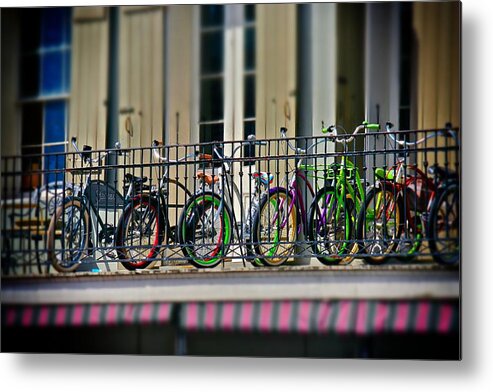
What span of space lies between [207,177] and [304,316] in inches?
30.7

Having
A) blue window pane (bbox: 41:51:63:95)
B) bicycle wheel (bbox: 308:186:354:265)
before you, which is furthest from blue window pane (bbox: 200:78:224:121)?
blue window pane (bbox: 41:51:63:95)

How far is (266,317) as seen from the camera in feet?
15.2

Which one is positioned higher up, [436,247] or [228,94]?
[228,94]

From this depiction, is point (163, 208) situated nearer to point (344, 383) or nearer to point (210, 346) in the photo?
point (210, 346)

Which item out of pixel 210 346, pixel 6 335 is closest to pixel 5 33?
pixel 6 335

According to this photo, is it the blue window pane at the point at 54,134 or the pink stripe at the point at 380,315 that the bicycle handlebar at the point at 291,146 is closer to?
the pink stripe at the point at 380,315

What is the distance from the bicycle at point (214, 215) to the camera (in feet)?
15.5

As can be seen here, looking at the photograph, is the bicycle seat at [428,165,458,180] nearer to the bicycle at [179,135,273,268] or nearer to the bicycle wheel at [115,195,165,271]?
the bicycle at [179,135,273,268]

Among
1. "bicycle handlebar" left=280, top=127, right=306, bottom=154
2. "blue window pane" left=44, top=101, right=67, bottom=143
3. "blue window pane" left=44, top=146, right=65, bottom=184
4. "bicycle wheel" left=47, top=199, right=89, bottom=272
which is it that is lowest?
"bicycle wheel" left=47, top=199, right=89, bottom=272

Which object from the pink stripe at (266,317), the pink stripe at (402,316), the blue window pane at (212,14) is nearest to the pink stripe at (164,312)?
the pink stripe at (266,317)

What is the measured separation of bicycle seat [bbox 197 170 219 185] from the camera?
187 inches

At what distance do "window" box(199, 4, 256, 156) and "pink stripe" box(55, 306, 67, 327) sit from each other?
1055 millimetres

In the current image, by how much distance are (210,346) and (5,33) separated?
1776 mm

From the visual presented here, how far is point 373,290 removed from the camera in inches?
178
